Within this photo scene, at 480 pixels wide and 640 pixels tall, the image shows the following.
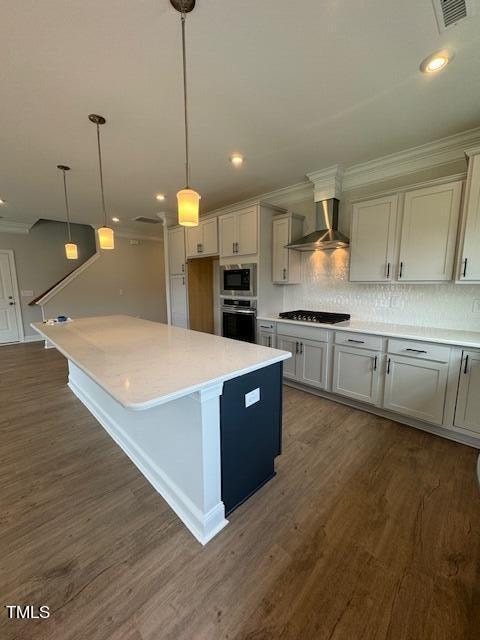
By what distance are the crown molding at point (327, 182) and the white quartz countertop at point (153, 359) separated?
230cm

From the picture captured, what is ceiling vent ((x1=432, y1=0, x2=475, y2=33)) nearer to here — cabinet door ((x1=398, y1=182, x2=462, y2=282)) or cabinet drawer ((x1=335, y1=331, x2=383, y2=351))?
cabinet door ((x1=398, y1=182, x2=462, y2=282))

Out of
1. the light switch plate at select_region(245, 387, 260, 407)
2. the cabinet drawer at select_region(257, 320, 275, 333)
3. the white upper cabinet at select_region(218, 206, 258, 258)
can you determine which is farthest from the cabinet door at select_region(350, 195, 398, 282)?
the light switch plate at select_region(245, 387, 260, 407)

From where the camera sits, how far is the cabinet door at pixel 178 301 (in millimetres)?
4730

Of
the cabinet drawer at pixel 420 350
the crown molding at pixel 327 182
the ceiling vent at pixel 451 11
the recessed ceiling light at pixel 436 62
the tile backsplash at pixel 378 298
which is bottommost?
the cabinet drawer at pixel 420 350

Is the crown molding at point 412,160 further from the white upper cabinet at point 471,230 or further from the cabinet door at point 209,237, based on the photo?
the cabinet door at point 209,237

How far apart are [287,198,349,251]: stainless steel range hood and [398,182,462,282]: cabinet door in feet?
2.22

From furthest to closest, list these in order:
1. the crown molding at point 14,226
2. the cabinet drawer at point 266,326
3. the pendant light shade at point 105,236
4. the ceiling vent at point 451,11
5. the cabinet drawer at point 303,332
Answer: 1. the crown molding at point 14,226
2. the cabinet drawer at point 266,326
3. the cabinet drawer at point 303,332
4. the pendant light shade at point 105,236
5. the ceiling vent at point 451,11

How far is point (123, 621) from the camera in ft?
3.52

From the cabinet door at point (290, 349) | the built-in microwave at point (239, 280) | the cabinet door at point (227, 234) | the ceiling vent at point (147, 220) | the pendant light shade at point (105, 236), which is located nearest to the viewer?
the pendant light shade at point (105, 236)

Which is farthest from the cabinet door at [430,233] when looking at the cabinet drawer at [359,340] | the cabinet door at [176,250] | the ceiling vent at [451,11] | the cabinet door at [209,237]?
the cabinet door at [176,250]

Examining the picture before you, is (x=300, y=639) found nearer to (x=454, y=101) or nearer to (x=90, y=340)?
(x=90, y=340)

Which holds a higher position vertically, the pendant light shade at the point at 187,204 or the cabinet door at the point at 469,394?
the pendant light shade at the point at 187,204

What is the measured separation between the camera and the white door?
5668mm

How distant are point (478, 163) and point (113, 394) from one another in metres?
3.04
